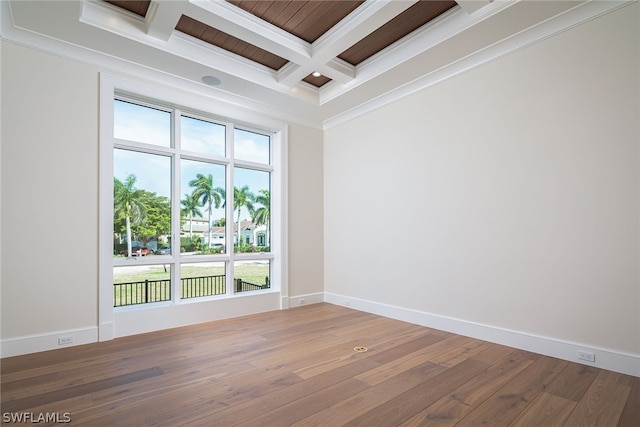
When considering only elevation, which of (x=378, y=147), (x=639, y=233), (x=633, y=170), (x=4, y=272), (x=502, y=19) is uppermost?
(x=502, y=19)

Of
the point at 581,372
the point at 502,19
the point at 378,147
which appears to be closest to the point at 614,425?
the point at 581,372

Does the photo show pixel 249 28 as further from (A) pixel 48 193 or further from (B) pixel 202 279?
(B) pixel 202 279

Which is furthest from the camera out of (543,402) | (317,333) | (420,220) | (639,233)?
(420,220)

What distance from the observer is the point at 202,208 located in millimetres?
4586

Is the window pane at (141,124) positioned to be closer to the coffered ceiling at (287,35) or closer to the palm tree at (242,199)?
the coffered ceiling at (287,35)

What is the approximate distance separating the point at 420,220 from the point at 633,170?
2.06m

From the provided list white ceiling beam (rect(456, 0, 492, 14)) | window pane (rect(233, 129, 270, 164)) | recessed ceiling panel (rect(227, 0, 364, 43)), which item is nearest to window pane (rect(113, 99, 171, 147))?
window pane (rect(233, 129, 270, 164))

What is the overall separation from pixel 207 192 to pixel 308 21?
8.49 feet

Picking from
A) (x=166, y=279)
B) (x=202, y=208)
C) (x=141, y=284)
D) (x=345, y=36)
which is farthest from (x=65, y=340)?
(x=345, y=36)

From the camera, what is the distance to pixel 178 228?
14.1 ft

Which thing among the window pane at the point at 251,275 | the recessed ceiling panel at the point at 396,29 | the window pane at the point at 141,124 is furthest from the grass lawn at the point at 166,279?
the recessed ceiling panel at the point at 396,29

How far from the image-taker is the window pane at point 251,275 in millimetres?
4855

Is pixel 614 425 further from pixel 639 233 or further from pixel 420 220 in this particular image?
pixel 420 220

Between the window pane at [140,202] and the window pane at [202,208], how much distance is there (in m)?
0.21
